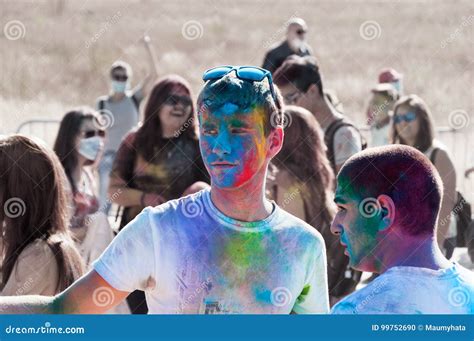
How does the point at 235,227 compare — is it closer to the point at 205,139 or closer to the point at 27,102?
the point at 205,139

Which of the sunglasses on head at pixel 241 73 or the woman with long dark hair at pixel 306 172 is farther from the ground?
the sunglasses on head at pixel 241 73

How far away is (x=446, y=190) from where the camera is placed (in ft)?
20.0

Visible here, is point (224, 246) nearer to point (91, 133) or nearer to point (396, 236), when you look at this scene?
point (396, 236)

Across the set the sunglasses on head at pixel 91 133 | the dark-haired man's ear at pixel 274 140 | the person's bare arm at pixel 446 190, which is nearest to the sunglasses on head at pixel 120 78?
the sunglasses on head at pixel 91 133

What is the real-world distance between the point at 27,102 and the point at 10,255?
1522cm

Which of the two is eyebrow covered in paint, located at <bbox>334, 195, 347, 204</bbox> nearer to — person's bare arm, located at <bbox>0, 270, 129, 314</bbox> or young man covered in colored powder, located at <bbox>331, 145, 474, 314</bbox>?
young man covered in colored powder, located at <bbox>331, 145, 474, 314</bbox>

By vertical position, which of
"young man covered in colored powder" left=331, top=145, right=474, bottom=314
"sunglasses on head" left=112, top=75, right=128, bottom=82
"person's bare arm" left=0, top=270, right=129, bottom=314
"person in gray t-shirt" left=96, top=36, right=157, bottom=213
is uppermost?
"young man covered in colored powder" left=331, top=145, right=474, bottom=314

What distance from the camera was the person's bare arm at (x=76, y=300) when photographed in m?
2.83

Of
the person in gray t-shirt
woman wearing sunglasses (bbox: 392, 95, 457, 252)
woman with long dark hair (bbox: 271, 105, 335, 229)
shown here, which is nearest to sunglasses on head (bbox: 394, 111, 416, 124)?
woman wearing sunglasses (bbox: 392, 95, 457, 252)

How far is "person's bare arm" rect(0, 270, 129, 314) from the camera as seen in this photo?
2.83 m

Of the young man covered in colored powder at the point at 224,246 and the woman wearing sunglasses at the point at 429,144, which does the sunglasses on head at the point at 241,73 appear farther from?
the woman wearing sunglasses at the point at 429,144

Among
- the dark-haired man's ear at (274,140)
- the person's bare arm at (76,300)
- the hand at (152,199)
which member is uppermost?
the dark-haired man's ear at (274,140)

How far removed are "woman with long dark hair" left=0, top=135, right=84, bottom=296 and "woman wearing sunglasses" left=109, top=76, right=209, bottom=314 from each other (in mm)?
1685

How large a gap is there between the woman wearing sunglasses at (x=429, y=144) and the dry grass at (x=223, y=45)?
11.2 meters
